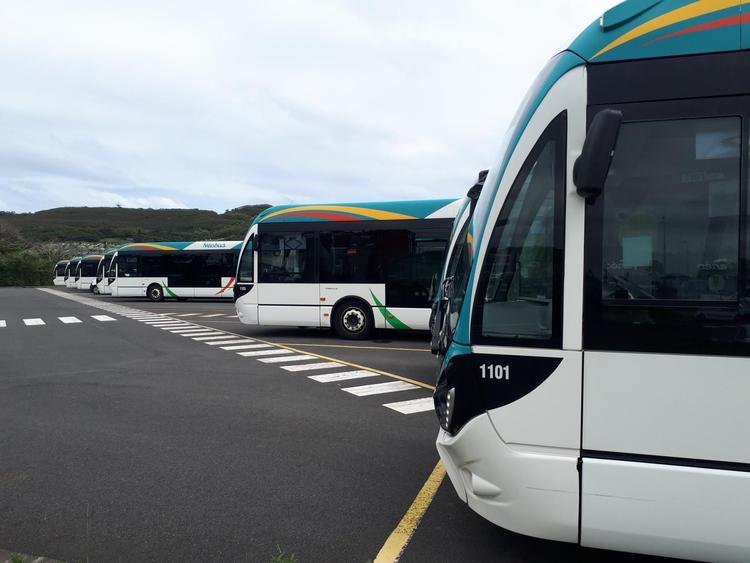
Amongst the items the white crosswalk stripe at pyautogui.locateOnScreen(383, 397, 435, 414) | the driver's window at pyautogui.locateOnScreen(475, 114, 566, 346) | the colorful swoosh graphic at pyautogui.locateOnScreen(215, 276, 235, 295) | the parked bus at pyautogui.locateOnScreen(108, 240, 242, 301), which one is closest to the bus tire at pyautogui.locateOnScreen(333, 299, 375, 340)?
the white crosswalk stripe at pyautogui.locateOnScreen(383, 397, 435, 414)

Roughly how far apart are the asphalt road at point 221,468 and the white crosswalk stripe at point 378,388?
5.1 inches

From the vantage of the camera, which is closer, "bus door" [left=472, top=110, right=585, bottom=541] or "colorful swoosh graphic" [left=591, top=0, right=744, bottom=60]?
"colorful swoosh graphic" [left=591, top=0, right=744, bottom=60]

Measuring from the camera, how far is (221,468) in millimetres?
4723

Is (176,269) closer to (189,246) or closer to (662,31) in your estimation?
(189,246)

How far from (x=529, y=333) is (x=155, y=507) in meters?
3.00

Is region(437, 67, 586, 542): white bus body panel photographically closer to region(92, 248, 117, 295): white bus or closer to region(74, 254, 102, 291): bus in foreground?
region(92, 248, 117, 295): white bus

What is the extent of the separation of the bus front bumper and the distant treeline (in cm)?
6691

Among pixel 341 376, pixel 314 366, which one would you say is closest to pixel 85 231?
pixel 314 366

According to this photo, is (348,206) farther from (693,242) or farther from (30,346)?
(693,242)

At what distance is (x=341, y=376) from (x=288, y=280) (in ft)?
16.6

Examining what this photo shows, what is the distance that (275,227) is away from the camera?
13500 millimetres

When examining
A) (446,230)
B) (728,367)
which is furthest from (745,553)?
(446,230)

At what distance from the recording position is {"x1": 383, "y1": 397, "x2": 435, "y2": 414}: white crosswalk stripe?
664 centimetres

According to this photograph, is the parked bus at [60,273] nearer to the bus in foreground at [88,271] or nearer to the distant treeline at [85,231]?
the distant treeline at [85,231]
